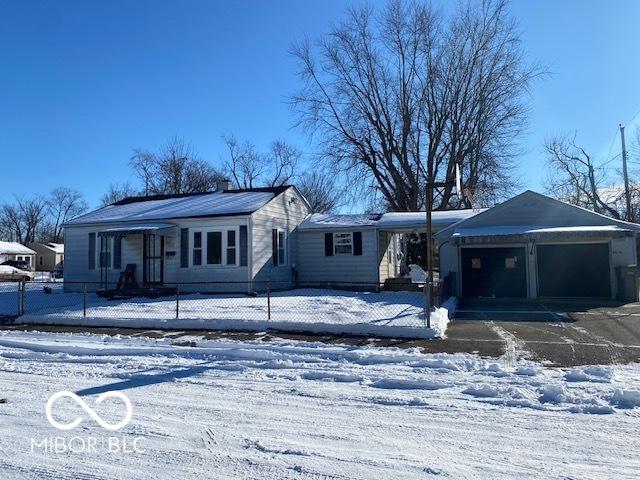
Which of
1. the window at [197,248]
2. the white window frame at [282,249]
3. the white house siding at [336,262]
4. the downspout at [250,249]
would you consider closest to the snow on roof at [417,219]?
the white house siding at [336,262]

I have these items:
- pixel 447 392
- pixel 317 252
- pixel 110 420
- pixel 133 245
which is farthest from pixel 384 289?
pixel 110 420

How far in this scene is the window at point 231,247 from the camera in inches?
742

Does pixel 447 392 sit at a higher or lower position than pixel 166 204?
lower

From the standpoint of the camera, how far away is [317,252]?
2173 centimetres

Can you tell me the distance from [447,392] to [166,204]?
19.3 m

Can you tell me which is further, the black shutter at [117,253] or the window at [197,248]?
the black shutter at [117,253]

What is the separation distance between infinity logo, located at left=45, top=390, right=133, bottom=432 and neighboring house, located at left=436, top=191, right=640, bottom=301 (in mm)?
13776

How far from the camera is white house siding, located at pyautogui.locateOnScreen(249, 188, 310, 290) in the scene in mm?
18938

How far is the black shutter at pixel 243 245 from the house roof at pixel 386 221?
3834 millimetres

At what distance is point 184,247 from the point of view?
64.1ft

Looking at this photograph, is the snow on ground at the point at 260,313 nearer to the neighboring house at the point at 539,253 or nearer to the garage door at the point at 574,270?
the neighboring house at the point at 539,253

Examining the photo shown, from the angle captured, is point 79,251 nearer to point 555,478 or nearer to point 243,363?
point 243,363

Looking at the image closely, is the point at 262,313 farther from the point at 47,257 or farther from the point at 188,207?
the point at 47,257

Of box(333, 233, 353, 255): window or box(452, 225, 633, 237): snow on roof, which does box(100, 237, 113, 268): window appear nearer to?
box(333, 233, 353, 255): window
